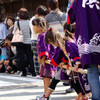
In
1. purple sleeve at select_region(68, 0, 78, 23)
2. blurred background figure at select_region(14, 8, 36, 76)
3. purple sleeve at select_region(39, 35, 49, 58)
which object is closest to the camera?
purple sleeve at select_region(68, 0, 78, 23)

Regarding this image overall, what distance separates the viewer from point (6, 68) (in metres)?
8.95

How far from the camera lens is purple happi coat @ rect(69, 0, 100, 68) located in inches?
116

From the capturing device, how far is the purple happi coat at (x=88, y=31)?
116 inches

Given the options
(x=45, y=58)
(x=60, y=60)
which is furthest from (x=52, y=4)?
(x=60, y=60)

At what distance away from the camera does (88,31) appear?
3.00m

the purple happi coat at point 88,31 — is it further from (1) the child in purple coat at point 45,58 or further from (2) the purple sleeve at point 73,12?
(1) the child in purple coat at point 45,58

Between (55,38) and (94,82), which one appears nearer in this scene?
(94,82)

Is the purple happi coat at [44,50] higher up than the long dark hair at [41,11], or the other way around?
the long dark hair at [41,11]

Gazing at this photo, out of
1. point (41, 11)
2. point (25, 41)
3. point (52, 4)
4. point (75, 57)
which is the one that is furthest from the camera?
point (25, 41)

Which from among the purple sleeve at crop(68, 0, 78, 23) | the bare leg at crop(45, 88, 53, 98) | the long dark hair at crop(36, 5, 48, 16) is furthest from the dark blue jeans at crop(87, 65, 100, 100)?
the long dark hair at crop(36, 5, 48, 16)

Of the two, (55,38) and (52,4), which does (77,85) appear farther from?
(52,4)

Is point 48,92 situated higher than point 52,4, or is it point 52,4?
point 52,4

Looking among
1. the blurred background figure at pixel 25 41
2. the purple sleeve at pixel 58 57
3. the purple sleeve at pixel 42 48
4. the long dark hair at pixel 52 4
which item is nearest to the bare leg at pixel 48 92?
the purple sleeve at pixel 58 57

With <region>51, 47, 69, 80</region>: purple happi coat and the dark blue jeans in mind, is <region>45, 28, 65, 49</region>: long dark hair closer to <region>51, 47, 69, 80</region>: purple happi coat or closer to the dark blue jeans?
<region>51, 47, 69, 80</region>: purple happi coat
